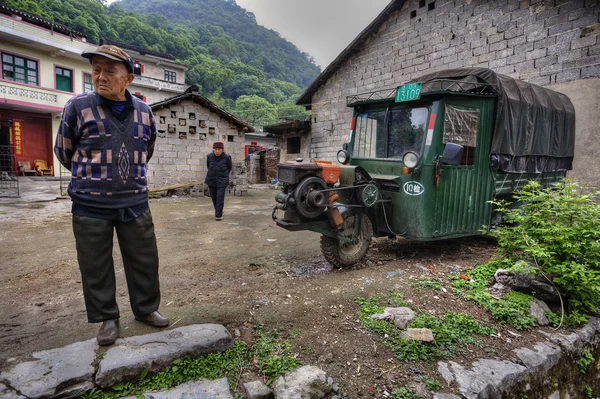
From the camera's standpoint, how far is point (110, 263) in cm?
228

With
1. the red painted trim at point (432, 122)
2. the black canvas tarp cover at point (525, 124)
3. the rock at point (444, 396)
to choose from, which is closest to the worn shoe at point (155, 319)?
the rock at point (444, 396)

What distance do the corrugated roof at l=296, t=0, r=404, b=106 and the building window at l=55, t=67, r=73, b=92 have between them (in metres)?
14.6

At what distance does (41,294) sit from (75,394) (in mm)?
2003

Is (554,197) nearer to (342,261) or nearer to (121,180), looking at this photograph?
(342,261)

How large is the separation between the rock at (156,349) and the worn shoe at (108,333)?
47 millimetres

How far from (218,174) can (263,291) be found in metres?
4.53

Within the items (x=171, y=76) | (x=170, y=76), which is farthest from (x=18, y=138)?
(x=171, y=76)

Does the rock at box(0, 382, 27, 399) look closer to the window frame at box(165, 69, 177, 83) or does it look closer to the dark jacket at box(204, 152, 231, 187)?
the dark jacket at box(204, 152, 231, 187)

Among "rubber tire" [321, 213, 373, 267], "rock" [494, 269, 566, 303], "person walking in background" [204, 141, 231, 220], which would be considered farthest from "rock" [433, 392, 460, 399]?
"person walking in background" [204, 141, 231, 220]

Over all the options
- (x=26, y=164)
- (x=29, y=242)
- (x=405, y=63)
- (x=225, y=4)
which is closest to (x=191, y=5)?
(x=225, y=4)

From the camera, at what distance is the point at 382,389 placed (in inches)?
81.2

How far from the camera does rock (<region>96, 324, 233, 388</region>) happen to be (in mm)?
1913

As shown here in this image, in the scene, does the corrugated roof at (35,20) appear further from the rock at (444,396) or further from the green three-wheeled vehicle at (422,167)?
the rock at (444,396)

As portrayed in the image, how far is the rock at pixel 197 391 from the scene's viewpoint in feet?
6.13
